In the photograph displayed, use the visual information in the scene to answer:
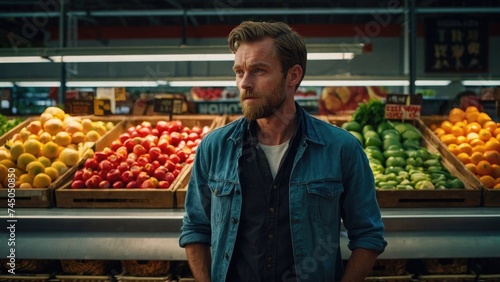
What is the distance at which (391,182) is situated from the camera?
316 centimetres

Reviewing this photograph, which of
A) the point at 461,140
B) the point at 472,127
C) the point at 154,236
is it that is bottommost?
the point at 154,236

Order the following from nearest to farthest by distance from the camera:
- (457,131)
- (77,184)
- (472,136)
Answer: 1. (77,184)
2. (472,136)
3. (457,131)

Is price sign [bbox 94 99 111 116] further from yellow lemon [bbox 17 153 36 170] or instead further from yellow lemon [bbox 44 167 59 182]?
yellow lemon [bbox 44 167 59 182]

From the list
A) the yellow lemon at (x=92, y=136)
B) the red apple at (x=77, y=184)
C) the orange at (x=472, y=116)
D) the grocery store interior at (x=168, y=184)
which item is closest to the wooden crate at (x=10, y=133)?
the grocery store interior at (x=168, y=184)

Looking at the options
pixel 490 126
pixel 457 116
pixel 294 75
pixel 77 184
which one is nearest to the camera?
pixel 294 75

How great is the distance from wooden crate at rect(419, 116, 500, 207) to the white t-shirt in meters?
1.76

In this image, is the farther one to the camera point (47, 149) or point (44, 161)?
point (47, 149)

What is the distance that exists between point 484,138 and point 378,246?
2.51 metres

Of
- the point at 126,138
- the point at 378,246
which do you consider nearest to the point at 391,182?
the point at 378,246

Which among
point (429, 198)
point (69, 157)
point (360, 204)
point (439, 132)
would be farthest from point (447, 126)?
point (69, 157)

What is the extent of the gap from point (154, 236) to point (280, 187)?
1157 millimetres

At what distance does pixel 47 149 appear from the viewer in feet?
11.8

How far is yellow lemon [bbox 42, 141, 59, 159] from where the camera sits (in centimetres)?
359

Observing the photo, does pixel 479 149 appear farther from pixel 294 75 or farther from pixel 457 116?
pixel 294 75
